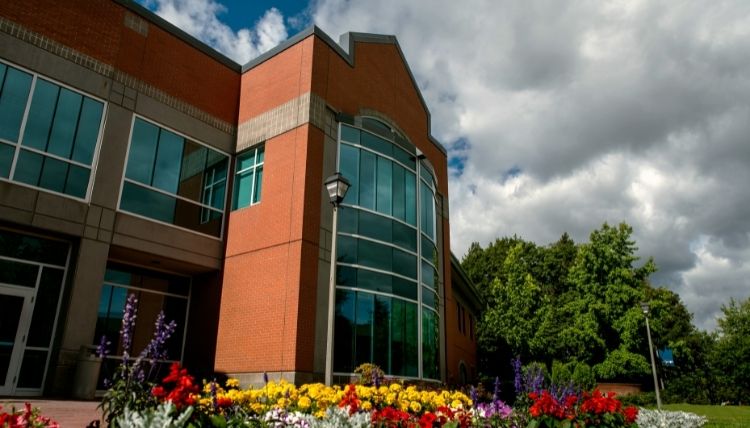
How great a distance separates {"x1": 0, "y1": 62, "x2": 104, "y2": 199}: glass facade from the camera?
12539 millimetres

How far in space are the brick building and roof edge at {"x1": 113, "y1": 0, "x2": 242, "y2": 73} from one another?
0.19 ft

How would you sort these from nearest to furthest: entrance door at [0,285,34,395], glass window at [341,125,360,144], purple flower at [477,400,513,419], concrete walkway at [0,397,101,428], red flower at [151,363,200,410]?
1. red flower at [151,363,200,410]
2. purple flower at [477,400,513,419]
3. concrete walkway at [0,397,101,428]
4. entrance door at [0,285,34,395]
5. glass window at [341,125,360,144]

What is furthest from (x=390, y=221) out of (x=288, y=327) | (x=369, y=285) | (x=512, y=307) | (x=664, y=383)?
(x=664, y=383)

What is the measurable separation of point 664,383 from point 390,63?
1269 inches

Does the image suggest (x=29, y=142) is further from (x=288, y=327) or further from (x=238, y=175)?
(x=288, y=327)

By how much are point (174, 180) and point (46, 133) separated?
143 inches

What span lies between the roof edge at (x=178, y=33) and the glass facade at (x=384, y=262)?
5019 mm

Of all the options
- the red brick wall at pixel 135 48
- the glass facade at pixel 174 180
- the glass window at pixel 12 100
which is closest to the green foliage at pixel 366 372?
the glass facade at pixel 174 180

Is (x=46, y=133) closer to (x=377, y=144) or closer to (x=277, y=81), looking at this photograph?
(x=277, y=81)

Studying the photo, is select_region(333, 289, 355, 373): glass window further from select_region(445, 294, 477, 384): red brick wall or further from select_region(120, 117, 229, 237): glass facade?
select_region(445, 294, 477, 384): red brick wall

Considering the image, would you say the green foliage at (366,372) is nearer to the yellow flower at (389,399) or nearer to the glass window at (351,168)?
the yellow flower at (389,399)

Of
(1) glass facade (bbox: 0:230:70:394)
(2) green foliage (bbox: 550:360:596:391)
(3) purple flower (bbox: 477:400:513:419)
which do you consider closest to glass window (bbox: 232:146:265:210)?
(1) glass facade (bbox: 0:230:70:394)

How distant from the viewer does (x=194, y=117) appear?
16750 millimetres

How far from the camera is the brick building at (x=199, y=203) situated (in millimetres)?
12797
